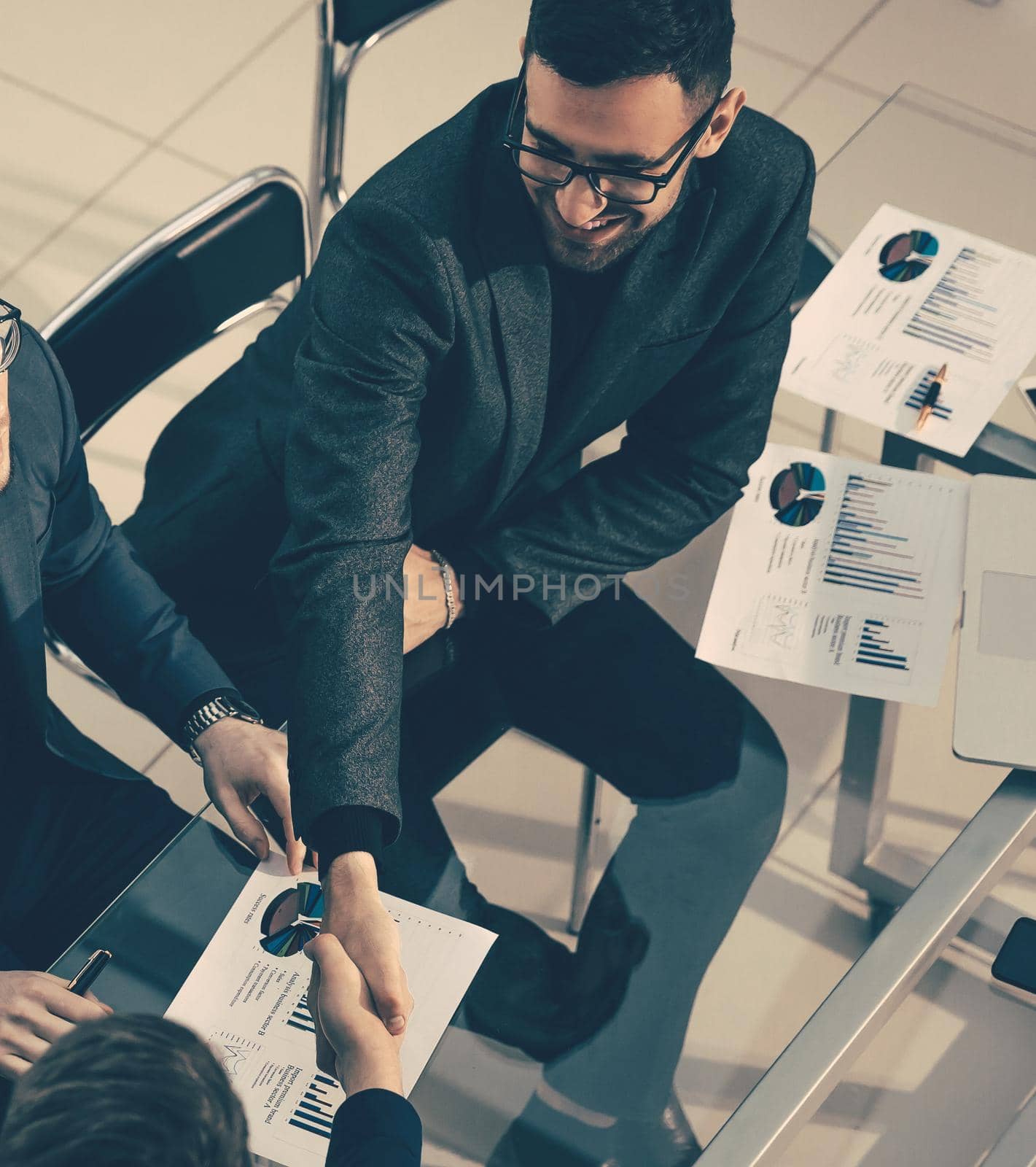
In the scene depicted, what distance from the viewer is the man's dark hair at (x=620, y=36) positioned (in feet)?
3.67

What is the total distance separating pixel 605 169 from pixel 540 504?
47 centimetres

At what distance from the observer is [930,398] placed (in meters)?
1.55

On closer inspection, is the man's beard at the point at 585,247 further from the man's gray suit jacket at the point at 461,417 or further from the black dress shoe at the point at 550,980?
the black dress shoe at the point at 550,980

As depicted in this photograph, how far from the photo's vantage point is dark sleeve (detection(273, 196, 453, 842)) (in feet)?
4.15

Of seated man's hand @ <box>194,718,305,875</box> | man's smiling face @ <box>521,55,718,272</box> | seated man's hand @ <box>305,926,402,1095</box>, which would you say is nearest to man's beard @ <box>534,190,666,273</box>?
man's smiling face @ <box>521,55,718,272</box>

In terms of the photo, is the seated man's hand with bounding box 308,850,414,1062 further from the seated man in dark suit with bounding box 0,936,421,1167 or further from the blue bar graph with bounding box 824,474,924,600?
the blue bar graph with bounding box 824,474,924,600

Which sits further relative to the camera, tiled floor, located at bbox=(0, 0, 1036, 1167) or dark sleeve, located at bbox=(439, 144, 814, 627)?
dark sleeve, located at bbox=(439, 144, 814, 627)

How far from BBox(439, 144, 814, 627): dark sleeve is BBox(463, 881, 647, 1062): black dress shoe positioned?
0.40 meters

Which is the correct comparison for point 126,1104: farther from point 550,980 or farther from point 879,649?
point 879,649

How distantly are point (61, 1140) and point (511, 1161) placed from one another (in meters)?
0.55

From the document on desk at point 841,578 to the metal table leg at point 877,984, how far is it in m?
0.16

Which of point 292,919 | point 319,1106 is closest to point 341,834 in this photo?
point 292,919

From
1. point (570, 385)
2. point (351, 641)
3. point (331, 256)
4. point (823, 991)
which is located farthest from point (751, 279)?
point (823, 991)

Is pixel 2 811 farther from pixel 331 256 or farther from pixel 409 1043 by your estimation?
pixel 331 256
